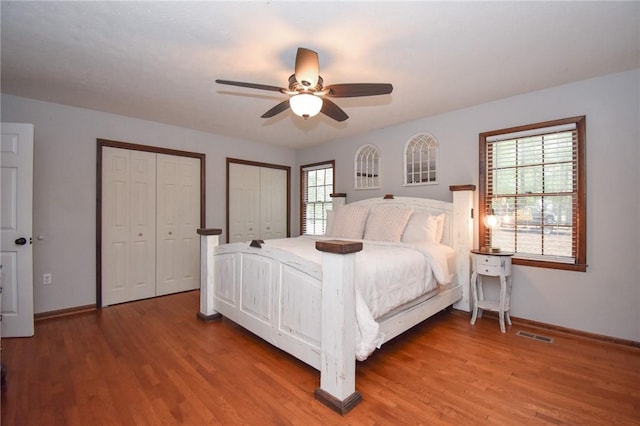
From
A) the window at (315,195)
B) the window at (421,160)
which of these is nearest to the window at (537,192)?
the window at (421,160)

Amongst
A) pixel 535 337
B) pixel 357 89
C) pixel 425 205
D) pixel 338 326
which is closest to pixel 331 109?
pixel 357 89

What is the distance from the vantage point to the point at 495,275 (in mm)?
3057

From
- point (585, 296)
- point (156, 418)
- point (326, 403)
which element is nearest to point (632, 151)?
point (585, 296)

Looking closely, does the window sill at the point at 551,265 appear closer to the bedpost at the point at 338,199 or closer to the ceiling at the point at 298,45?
the ceiling at the point at 298,45

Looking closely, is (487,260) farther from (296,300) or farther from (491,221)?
(296,300)

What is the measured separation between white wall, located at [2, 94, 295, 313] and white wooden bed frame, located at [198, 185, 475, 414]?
159cm

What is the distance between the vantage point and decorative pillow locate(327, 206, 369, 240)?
154 inches

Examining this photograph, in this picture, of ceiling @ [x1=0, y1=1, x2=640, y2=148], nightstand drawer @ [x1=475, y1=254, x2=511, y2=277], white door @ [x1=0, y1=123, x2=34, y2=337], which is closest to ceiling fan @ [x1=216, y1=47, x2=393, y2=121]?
ceiling @ [x1=0, y1=1, x2=640, y2=148]

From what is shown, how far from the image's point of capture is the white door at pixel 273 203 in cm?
541

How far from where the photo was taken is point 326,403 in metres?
1.84

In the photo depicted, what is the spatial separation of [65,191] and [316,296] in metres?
3.36

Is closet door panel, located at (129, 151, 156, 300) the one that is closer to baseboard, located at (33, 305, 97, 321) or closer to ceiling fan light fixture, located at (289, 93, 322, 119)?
baseboard, located at (33, 305, 97, 321)

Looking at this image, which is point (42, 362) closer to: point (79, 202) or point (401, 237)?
point (79, 202)

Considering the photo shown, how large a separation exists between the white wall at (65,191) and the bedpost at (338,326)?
10.9 ft
